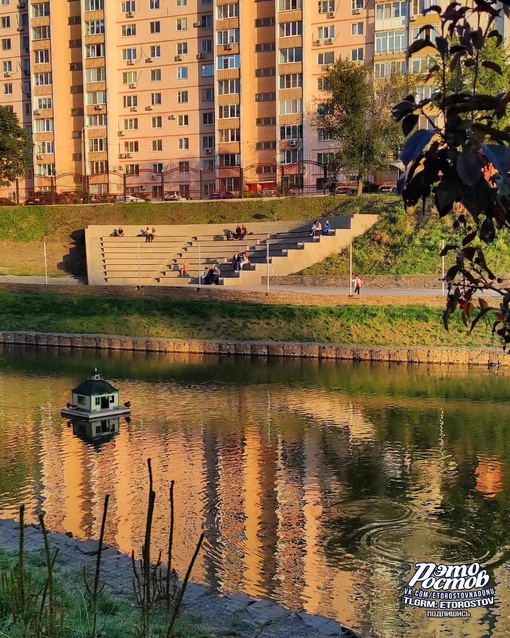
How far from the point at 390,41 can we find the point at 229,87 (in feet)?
48.6

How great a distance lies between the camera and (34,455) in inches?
751

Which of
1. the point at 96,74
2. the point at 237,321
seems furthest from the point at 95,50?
the point at 237,321

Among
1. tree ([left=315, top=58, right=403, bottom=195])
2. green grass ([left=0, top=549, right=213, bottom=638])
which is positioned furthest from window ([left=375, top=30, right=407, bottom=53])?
green grass ([left=0, top=549, right=213, bottom=638])

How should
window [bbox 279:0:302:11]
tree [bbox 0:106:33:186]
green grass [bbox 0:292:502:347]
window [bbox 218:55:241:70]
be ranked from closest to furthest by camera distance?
green grass [bbox 0:292:502:347], tree [bbox 0:106:33:186], window [bbox 279:0:302:11], window [bbox 218:55:241:70]

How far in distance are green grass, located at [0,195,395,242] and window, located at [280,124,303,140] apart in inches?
639

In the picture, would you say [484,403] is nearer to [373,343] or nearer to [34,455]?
[373,343]

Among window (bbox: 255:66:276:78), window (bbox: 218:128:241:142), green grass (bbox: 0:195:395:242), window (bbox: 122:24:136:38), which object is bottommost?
green grass (bbox: 0:195:395:242)

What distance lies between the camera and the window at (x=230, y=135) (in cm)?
7218

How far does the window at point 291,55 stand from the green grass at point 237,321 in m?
38.7

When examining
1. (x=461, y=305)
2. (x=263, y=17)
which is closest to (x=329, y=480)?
(x=461, y=305)

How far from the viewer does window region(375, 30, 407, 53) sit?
6606 centimetres

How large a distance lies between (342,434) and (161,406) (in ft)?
20.1

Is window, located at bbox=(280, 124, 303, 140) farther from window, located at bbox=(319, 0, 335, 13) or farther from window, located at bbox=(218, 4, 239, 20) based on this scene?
window, located at bbox=(218, 4, 239, 20)
